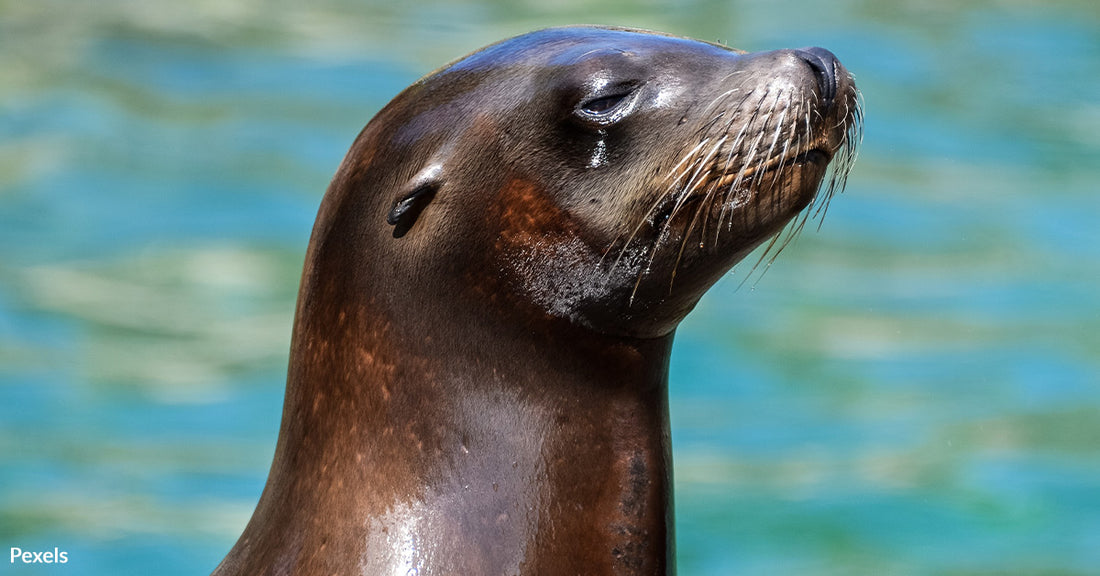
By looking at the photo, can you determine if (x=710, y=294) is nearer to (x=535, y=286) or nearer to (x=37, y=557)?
(x=37, y=557)

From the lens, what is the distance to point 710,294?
29.1ft

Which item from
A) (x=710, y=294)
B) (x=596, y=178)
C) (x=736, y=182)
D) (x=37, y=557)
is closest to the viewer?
(x=736, y=182)

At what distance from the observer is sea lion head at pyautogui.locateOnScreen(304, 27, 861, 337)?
2.88m

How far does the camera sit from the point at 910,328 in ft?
29.0

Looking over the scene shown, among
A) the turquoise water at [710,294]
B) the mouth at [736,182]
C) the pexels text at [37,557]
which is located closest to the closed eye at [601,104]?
the mouth at [736,182]

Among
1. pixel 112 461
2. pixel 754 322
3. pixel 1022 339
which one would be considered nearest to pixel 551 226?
pixel 112 461

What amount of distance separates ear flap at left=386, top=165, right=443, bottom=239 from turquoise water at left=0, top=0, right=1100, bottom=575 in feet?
11.7

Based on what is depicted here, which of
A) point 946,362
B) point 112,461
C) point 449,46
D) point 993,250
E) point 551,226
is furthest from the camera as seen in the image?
point 449,46

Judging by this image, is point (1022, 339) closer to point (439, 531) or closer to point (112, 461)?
point (112, 461)

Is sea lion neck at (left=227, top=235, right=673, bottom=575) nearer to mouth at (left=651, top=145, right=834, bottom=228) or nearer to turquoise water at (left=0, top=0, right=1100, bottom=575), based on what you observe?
mouth at (left=651, top=145, right=834, bottom=228)

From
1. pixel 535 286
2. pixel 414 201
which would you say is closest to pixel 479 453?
pixel 535 286

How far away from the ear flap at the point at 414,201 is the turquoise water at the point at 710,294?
3.56 m

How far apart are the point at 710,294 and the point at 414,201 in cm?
590

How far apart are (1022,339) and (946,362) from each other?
51 cm
